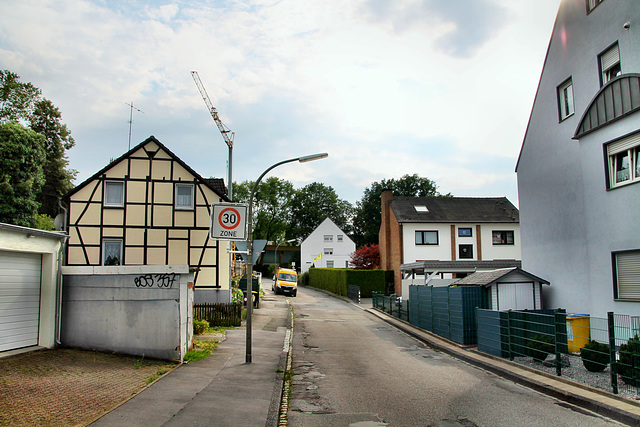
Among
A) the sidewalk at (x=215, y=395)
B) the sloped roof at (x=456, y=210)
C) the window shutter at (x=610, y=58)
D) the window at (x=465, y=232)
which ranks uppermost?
the window shutter at (x=610, y=58)

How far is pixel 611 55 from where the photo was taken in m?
14.4

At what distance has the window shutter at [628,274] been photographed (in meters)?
12.0

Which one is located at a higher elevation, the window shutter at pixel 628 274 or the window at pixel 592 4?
the window at pixel 592 4

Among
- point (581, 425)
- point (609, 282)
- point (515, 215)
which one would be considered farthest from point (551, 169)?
point (515, 215)

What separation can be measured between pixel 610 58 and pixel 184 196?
718 inches

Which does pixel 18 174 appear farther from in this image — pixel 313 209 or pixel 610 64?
pixel 313 209

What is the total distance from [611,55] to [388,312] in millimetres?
17430

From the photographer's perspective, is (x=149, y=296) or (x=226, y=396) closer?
(x=226, y=396)

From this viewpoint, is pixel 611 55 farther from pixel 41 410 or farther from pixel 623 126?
pixel 41 410

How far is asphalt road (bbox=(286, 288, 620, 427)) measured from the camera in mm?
7465

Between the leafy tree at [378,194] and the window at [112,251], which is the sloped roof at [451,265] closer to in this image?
the window at [112,251]

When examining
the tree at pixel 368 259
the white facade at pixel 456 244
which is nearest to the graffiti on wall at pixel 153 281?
the white facade at pixel 456 244

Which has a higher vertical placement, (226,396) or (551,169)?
(551,169)

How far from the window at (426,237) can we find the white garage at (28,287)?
34231mm
